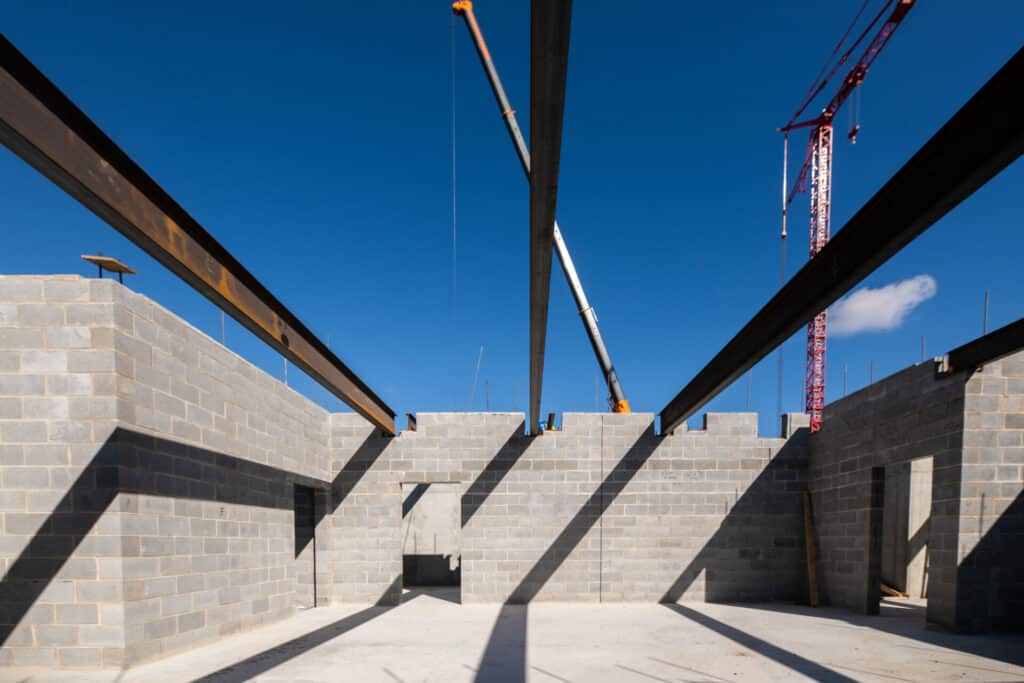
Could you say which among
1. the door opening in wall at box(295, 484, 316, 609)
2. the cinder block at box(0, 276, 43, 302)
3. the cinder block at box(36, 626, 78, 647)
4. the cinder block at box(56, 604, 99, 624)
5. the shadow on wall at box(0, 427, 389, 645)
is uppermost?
the cinder block at box(0, 276, 43, 302)

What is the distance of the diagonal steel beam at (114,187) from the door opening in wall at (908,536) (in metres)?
12.6

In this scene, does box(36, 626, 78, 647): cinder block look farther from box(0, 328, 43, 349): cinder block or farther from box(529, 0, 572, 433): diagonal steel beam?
box(529, 0, 572, 433): diagonal steel beam

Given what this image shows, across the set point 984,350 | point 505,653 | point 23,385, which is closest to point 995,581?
point 984,350

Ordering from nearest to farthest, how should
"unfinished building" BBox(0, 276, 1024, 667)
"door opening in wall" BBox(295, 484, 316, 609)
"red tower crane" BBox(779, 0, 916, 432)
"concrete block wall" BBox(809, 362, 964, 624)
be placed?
"unfinished building" BBox(0, 276, 1024, 667) < "concrete block wall" BBox(809, 362, 964, 624) < "door opening in wall" BBox(295, 484, 316, 609) < "red tower crane" BBox(779, 0, 916, 432)

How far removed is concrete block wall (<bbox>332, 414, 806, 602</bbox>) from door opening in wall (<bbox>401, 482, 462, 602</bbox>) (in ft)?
10.8

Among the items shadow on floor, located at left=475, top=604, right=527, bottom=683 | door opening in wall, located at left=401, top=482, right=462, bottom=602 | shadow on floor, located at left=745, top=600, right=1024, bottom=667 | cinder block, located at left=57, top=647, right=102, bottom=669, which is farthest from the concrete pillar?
cinder block, located at left=57, top=647, right=102, bottom=669

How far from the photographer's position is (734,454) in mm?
10672

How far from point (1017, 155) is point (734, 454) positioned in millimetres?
8808

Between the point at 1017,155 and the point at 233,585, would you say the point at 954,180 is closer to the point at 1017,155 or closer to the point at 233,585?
the point at 1017,155

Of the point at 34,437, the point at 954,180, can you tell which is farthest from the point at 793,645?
the point at 34,437

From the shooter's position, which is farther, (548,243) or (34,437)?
(34,437)

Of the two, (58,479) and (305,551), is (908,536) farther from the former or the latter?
(58,479)

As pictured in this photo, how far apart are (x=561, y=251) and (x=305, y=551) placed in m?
8.65

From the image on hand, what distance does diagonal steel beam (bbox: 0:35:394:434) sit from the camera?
8.66 ft
